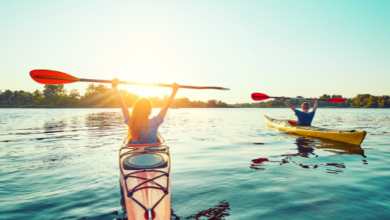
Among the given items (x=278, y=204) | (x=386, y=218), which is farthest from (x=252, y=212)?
(x=386, y=218)

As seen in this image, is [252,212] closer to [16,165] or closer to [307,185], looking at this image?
[307,185]

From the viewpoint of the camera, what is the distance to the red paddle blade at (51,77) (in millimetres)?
6464

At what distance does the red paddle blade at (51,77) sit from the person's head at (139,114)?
9.64 ft

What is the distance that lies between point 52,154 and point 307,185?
821 centimetres

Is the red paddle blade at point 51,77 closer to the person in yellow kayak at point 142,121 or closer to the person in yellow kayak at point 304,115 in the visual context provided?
the person in yellow kayak at point 142,121

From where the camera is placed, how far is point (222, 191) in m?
4.48

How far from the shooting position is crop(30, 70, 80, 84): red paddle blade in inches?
254

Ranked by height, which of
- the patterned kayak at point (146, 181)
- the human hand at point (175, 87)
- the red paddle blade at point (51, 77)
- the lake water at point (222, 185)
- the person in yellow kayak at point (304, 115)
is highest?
the red paddle blade at point (51, 77)

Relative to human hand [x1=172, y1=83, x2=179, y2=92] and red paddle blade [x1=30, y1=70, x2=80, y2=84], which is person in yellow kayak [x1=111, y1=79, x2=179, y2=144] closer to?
human hand [x1=172, y1=83, x2=179, y2=92]

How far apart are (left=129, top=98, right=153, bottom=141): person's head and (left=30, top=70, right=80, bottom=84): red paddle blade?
294 centimetres

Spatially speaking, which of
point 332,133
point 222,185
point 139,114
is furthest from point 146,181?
point 332,133

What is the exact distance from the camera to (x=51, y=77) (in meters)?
6.57

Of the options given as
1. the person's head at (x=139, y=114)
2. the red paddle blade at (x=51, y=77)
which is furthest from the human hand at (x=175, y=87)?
the red paddle blade at (x=51, y=77)

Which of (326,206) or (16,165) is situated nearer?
(326,206)
